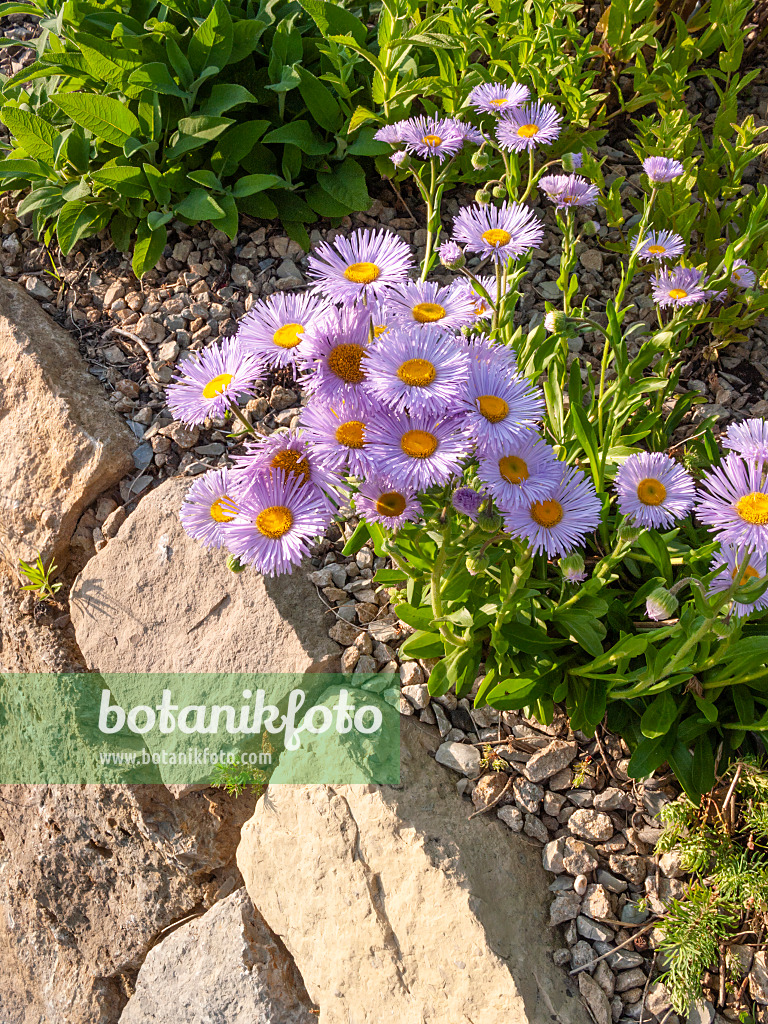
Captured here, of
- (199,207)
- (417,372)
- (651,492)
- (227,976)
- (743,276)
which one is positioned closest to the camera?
(417,372)

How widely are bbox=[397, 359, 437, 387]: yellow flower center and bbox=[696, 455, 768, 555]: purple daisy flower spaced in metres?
0.57

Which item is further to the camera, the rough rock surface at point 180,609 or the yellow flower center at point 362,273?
the rough rock surface at point 180,609

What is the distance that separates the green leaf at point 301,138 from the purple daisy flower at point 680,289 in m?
1.28

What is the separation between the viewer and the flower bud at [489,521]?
1340 mm

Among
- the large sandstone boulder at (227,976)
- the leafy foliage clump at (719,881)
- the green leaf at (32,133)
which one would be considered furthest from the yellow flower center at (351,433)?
the green leaf at (32,133)

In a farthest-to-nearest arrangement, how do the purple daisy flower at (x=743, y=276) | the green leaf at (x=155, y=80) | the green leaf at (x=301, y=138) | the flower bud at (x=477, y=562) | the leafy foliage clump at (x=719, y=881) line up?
the green leaf at (x=301, y=138) → the green leaf at (x=155, y=80) → the purple daisy flower at (x=743, y=276) → the leafy foliage clump at (x=719, y=881) → the flower bud at (x=477, y=562)

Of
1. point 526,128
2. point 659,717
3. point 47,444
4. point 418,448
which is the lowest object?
point 47,444

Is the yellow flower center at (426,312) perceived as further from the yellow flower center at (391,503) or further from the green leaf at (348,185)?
the green leaf at (348,185)

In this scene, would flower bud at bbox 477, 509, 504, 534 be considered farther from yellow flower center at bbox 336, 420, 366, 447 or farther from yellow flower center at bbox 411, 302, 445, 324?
yellow flower center at bbox 411, 302, 445, 324

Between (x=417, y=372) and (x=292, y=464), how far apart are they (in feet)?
0.91

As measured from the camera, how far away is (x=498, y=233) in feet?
6.33

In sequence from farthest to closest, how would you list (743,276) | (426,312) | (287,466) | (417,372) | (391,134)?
(743,276)
(391,134)
(426,312)
(287,466)
(417,372)

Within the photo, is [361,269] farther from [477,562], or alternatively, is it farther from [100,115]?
[100,115]

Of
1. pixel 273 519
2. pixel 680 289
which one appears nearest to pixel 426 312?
pixel 273 519
